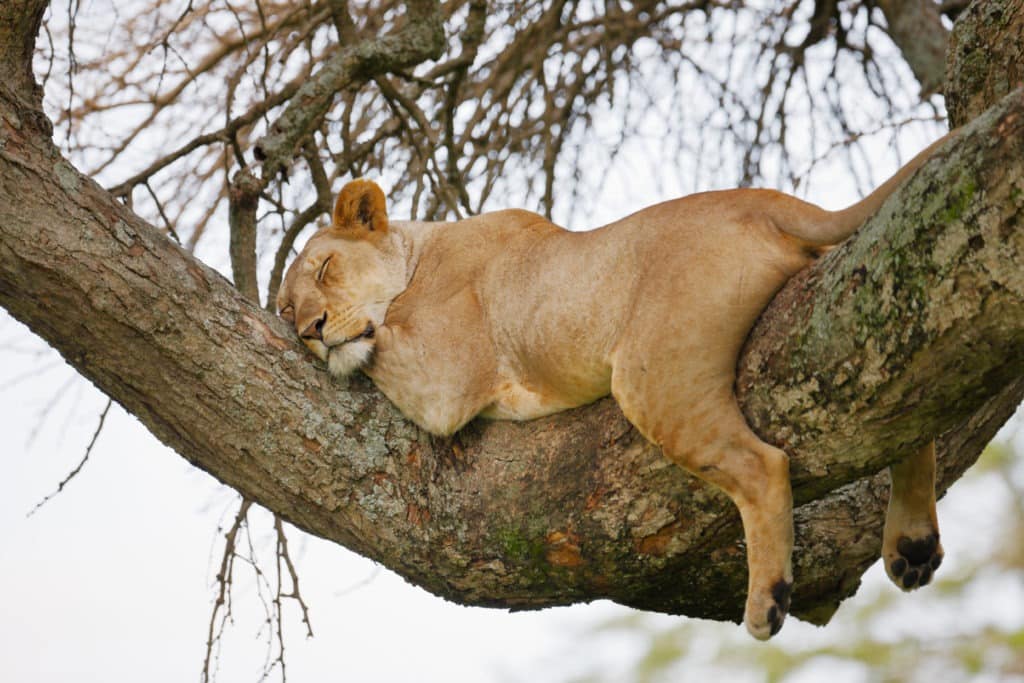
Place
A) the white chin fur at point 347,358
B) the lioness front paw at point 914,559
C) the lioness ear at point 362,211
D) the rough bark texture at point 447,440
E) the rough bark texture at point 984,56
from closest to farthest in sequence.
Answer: the rough bark texture at point 447,440, the lioness front paw at point 914,559, the rough bark texture at point 984,56, the white chin fur at point 347,358, the lioness ear at point 362,211

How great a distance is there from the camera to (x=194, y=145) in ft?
15.2

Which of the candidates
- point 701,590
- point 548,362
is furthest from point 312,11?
point 701,590

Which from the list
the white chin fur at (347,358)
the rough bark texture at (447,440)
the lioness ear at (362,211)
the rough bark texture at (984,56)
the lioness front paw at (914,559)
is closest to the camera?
the rough bark texture at (447,440)

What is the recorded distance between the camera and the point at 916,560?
9.77ft

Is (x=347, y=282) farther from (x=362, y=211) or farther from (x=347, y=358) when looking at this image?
(x=347, y=358)

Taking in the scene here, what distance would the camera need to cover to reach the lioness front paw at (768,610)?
2.73 m

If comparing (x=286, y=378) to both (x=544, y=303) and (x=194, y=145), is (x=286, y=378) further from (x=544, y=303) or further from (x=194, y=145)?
(x=194, y=145)

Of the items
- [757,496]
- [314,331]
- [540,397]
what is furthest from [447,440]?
[757,496]

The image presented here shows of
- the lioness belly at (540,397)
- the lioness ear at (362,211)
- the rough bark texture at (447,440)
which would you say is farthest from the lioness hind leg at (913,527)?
the lioness ear at (362,211)

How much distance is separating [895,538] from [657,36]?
442 centimetres

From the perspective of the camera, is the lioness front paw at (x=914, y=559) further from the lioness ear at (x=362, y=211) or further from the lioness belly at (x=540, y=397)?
the lioness ear at (x=362, y=211)

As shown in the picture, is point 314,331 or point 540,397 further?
point 314,331

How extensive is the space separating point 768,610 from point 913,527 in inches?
20.9

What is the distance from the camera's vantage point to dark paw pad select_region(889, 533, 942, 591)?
9.75 ft
